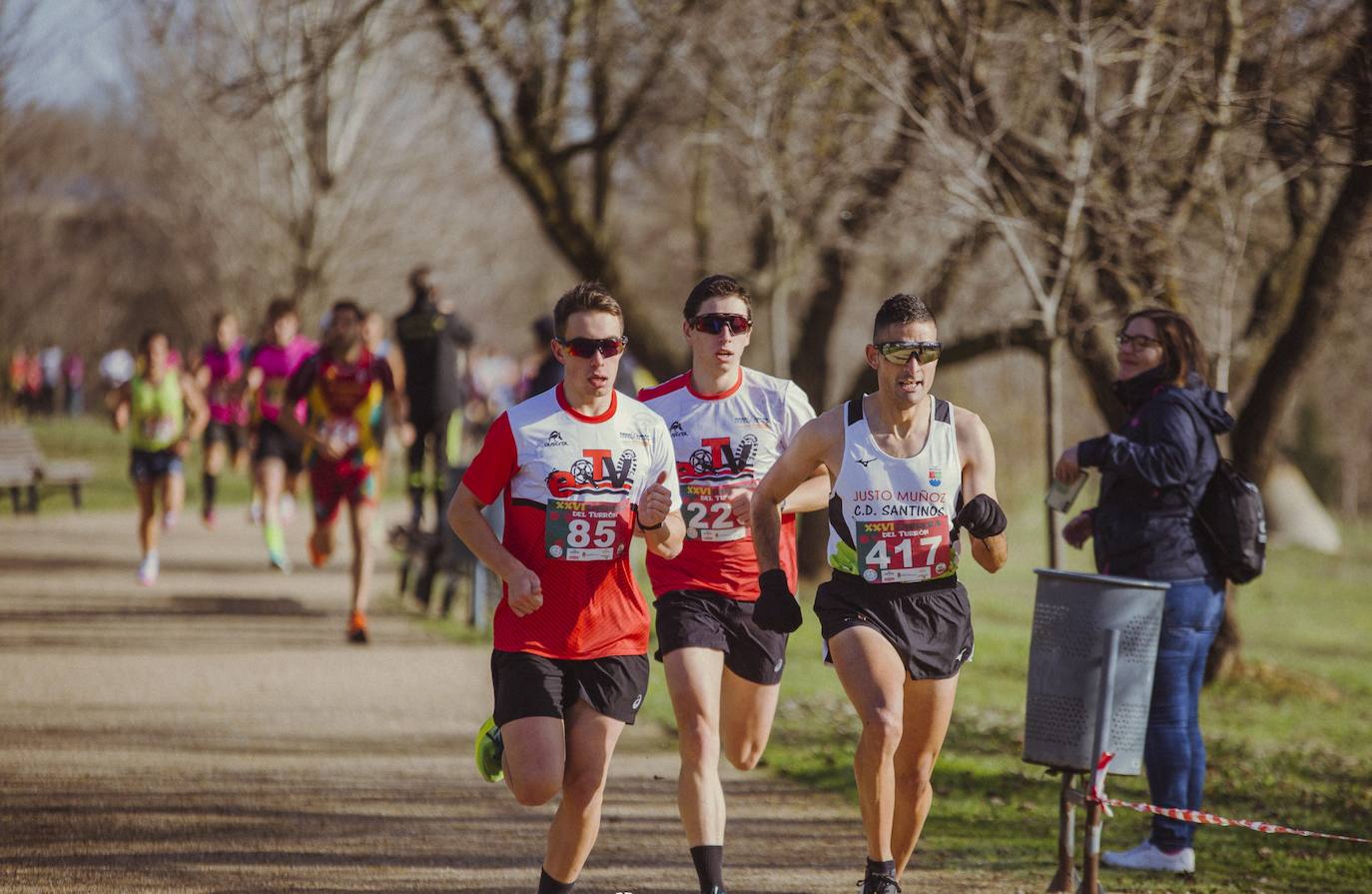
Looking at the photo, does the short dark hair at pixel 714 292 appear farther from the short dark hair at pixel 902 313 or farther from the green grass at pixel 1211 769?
the green grass at pixel 1211 769

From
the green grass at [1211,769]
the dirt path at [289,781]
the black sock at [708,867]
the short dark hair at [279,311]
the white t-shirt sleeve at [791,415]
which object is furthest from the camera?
the short dark hair at [279,311]

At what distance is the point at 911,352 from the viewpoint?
202 inches

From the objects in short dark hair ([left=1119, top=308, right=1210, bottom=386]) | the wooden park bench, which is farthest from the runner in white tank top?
the wooden park bench

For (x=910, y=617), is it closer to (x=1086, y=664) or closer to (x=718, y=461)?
(x=1086, y=664)

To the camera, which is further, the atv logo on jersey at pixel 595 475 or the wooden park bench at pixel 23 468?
the wooden park bench at pixel 23 468

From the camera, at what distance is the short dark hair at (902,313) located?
17.0ft

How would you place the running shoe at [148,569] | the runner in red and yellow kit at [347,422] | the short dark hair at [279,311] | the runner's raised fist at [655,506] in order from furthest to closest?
1. the running shoe at [148,569]
2. the short dark hair at [279,311]
3. the runner in red and yellow kit at [347,422]
4. the runner's raised fist at [655,506]

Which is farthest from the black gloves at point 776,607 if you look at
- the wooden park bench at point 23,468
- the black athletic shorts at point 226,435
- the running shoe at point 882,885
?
the wooden park bench at point 23,468

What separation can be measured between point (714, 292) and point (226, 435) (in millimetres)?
16110

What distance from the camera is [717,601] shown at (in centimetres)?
568

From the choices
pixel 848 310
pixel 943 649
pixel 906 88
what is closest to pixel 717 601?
pixel 943 649

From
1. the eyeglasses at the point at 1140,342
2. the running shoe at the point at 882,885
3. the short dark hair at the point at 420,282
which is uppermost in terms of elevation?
the short dark hair at the point at 420,282

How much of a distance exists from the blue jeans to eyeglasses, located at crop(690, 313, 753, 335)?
199 cm

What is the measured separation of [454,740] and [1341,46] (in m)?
6.43
